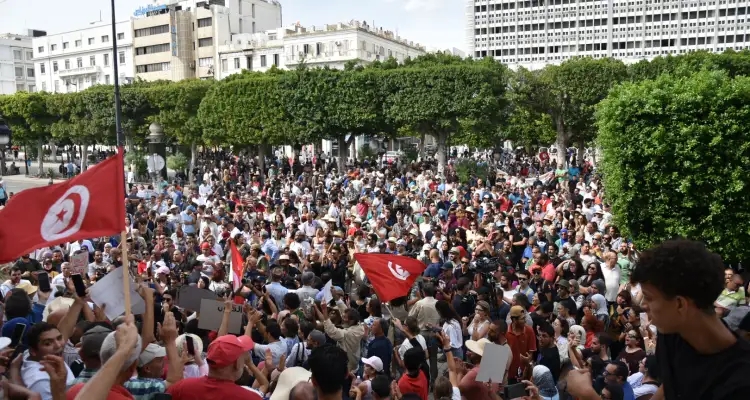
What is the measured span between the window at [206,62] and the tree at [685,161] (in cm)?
6654

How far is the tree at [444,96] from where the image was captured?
113 ft

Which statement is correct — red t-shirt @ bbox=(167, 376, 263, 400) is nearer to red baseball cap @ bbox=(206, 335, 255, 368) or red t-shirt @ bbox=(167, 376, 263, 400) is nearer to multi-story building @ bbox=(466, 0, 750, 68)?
red baseball cap @ bbox=(206, 335, 255, 368)

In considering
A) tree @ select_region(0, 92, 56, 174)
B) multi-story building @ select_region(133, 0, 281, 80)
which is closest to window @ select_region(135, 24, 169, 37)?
multi-story building @ select_region(133, 0, 281, 80)

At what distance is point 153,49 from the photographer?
76.1 metres

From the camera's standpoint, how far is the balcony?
79.1m

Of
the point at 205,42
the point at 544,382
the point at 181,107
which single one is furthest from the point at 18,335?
the point at 205,42

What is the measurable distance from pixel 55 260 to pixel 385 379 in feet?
30.6

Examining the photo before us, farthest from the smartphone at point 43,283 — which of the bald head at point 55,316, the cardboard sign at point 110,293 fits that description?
the cardboard sign at point 110,293

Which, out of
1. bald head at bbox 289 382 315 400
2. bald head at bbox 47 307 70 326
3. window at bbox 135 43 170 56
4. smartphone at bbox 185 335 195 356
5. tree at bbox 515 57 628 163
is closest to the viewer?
bald head at bbox 289 382 315 400

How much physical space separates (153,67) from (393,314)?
7537 centimetres

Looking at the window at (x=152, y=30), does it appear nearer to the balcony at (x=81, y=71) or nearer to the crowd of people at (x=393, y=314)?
the balcony at (x=81, y=71)

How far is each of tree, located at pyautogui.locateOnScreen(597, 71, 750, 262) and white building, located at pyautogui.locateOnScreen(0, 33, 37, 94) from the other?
94.2 meters

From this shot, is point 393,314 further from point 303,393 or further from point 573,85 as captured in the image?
point 573,85

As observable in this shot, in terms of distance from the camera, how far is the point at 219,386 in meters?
3.86
